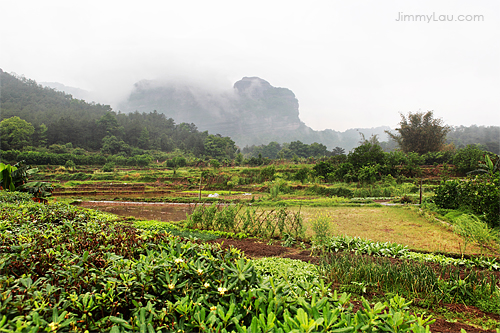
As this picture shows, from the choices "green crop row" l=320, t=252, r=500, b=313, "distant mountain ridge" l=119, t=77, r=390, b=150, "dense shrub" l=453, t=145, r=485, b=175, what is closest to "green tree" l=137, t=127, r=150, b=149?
"dense shrub" l=453, t=145, r=485, b=175

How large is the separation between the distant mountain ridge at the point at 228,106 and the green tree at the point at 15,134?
431 feet

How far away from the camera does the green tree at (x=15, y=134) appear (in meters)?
36.2

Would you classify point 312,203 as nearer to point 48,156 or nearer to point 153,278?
point 153,278

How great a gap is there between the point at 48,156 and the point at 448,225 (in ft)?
136

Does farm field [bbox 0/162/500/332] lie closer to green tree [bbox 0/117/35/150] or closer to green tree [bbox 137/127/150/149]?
green tree [bbox 0/117/35/150]

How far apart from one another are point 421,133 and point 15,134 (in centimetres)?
5790

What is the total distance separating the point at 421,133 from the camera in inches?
1259

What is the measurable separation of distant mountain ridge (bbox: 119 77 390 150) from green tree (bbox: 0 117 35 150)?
131233 millimetres

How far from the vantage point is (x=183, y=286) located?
1359 millimetres

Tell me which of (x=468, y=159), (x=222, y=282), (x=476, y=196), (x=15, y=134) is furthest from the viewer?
(x=15, y=134)

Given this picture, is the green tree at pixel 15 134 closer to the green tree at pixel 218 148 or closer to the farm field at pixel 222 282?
the green tree at pixel 218 148

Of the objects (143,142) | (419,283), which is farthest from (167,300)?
(143,142)

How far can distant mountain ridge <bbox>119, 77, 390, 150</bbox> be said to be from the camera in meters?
175

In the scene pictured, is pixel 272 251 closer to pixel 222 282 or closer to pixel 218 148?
pixel 222 282
